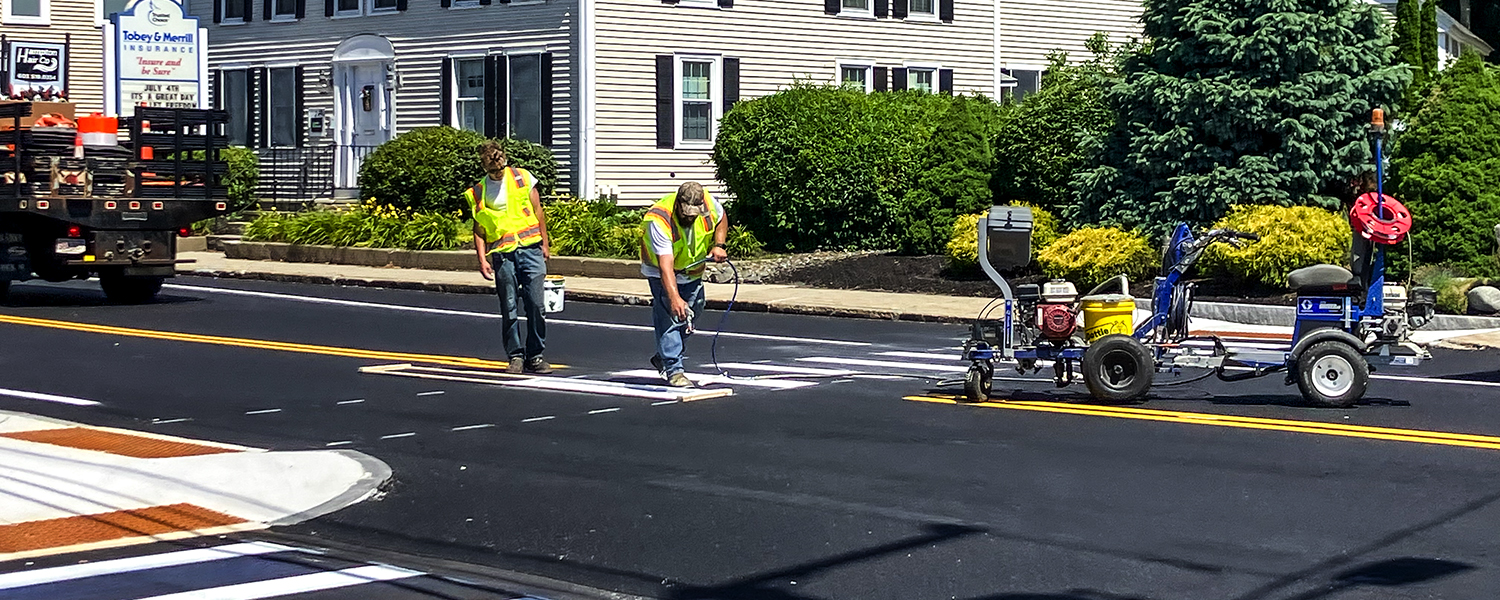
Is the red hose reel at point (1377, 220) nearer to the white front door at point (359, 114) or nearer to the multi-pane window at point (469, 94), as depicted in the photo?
the multi-pane window at point (469, 94)

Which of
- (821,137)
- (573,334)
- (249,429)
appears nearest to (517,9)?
(821,137)

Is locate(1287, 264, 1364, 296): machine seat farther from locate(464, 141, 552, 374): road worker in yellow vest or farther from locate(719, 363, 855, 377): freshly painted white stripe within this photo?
A: locate(464, 141, 552, 374): road worker in yellow vest

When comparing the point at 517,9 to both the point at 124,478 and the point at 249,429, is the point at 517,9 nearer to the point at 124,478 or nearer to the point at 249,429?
the point at 249,429

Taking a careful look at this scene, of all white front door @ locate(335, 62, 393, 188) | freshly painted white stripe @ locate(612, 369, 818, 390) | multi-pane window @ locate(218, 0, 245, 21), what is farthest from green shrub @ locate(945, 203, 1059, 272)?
multi-pane window @ locate(218, 0, 245, 21)

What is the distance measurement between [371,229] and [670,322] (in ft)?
53.4

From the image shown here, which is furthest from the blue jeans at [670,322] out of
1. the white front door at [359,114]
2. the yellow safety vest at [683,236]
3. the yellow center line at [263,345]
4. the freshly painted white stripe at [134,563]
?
the white front door at [359,114]

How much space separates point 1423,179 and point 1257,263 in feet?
6.87

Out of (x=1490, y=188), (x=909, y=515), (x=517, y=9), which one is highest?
(x=517, y=9)

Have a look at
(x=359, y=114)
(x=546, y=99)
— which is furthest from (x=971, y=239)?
(x=359, y=114)

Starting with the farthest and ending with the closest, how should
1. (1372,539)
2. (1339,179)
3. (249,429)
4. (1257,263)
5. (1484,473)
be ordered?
(1339,179) → (1257,263) → (249,429) → (1484,473) → (1372,539)

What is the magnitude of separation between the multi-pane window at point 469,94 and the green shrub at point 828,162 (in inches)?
301

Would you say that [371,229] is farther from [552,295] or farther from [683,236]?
[683,236]

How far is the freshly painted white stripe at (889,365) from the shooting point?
15.9m

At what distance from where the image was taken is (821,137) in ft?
91.2
